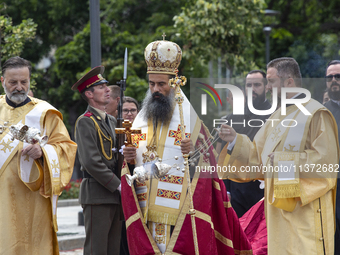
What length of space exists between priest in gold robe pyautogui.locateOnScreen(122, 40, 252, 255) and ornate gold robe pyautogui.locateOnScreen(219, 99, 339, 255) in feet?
1.62

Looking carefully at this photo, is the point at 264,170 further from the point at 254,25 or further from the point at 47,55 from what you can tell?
the point at 47,55

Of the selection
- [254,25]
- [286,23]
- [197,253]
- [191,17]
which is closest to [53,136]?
[197,253]

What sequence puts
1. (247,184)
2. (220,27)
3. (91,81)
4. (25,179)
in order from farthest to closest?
(220,27) < (247,184) < (91,81) < (25,179)

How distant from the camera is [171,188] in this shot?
4738mm

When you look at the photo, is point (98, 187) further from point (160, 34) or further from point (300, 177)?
point (160, 34)

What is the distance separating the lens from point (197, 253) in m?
4.45

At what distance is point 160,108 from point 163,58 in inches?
18.7

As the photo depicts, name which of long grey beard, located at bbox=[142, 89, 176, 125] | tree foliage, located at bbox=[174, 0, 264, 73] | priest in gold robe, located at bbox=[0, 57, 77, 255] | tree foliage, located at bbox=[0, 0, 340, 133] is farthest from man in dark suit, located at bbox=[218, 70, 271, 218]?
Result: tree foliage, located at bbox=[174, 0, 264, 73]

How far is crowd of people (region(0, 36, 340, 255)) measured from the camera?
4527 mm

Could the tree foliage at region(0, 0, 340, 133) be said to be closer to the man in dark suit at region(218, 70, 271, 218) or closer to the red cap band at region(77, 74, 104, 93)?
the red cap band at region(77, 74, 104, 93)

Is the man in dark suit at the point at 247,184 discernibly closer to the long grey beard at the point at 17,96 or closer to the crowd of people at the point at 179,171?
the crowd of people at the point at 179,171

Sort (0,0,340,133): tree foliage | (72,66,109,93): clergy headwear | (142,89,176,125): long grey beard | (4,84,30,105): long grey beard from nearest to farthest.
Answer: (142,89,176,125): long grey beard, (4,84,30,105): long grey beard, (72,66,109,93): clergy headwear, (0,0,340,133): tree foliage

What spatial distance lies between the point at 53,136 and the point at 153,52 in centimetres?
135

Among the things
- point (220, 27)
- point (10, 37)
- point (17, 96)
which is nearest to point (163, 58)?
point (17, 96)
